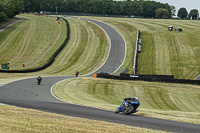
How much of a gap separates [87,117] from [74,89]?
21.3m

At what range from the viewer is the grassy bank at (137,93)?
30250 mm

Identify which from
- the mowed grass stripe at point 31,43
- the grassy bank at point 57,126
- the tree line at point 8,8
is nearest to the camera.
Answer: the grassy bank at point 57,126

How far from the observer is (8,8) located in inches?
4274

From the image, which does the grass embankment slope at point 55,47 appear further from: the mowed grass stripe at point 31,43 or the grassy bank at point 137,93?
the grassy bank at point 137,93

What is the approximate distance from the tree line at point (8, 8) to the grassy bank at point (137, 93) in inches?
2835

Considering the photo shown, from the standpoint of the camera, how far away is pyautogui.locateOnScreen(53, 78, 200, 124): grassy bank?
3025cm

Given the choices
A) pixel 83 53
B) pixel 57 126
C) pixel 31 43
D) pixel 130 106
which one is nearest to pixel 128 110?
pixel 130 106

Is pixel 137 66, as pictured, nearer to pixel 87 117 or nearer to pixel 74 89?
pixel 74 89

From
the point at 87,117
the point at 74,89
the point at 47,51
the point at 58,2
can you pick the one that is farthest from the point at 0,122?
the point at 58,2

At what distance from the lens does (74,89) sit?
36938 mm

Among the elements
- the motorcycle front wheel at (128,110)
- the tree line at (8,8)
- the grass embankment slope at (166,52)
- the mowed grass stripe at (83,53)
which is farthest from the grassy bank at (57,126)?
the tree line at (8,8)

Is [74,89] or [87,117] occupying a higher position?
[87,117]

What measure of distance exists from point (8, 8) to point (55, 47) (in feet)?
142

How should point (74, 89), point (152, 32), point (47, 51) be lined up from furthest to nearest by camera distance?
point (152, 32)
point (47, 51)
point (74, 89)
